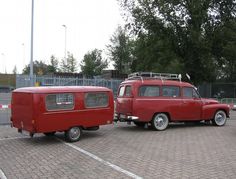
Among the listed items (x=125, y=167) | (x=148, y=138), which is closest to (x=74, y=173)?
(x=125, y=167)

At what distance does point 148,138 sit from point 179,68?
18961 millimetres

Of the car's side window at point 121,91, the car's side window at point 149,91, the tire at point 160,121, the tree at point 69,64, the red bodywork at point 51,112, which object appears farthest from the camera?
the tree at point 69,64

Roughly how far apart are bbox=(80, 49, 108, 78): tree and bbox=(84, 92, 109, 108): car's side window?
4147 centimetres

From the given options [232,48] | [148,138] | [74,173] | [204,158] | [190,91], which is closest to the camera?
[74,173]

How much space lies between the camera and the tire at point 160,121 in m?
14.5

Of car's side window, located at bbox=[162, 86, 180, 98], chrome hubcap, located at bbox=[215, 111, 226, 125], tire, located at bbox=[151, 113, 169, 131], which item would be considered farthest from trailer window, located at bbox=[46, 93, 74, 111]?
Answer: chrome hubcap, located at bbox=[215, 111, 226, 125]

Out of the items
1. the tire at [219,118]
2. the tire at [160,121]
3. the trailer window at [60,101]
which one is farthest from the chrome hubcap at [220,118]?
the trailer window at [60,101]

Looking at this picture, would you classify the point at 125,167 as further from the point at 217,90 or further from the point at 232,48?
the point at 217,90

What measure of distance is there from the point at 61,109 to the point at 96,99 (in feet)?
4.65

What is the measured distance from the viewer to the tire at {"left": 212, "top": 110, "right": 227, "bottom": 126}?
16.3 m

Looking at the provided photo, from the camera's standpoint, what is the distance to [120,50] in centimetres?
5041

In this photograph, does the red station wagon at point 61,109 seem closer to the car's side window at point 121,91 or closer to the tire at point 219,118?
the car's side window at point 121,91

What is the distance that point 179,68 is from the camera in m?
30.9

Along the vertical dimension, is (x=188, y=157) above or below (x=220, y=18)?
below
